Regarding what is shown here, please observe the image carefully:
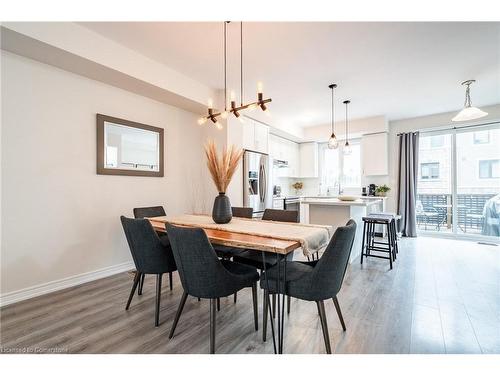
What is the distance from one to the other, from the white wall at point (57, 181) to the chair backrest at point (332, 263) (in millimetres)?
2678

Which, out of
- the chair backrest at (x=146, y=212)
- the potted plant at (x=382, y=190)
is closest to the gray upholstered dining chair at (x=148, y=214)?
the chair backrest at (x=146, y=212)

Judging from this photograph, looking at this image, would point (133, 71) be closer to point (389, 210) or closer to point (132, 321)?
point (132, 321)

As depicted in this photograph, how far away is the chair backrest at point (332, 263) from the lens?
1.48m

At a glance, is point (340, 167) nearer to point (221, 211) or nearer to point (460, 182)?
point (460, 182)

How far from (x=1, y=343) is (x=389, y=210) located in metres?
6.30

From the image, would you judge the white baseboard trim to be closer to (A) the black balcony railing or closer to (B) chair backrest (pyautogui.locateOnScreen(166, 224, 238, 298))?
(B) chair backrest (pyautogui.locateOnScreen(166, 224, 238, 298))

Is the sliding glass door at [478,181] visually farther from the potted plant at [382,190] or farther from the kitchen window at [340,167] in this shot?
the kitchen window at [340,167]

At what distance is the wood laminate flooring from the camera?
1.69m

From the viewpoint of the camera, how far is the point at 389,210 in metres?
5.59

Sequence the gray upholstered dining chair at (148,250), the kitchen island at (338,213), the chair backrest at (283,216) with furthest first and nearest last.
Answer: the kitchen island at (338,213)
the chair backrest at (283,216)
the gray upholstered dining chair at (148,250)

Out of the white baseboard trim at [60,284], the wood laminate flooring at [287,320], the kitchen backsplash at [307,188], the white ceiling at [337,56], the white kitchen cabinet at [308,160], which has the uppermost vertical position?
the white ceiling at [337,56]

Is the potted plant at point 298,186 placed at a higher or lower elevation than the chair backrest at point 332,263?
higher

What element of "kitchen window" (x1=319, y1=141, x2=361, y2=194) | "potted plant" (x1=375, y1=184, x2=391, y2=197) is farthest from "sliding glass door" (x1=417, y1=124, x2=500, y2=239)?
"kitchen window" (x1=319, y1=141, x2=361, y2=194)
